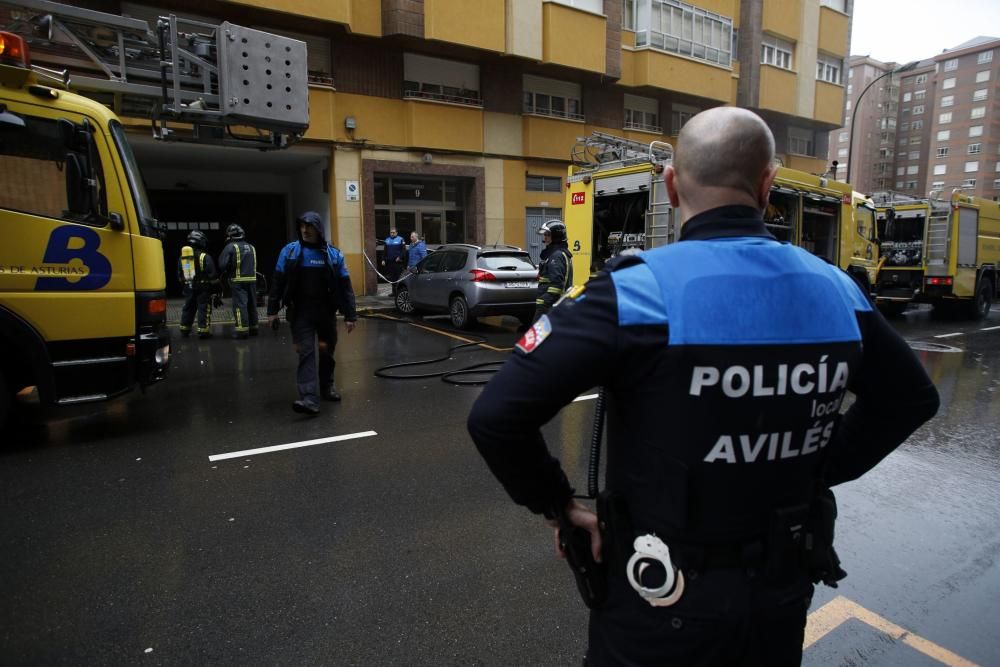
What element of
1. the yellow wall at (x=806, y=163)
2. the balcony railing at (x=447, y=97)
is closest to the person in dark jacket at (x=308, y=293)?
the balcony railing at (x=447, y=97)

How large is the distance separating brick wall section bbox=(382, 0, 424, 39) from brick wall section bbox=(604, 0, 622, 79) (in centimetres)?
653

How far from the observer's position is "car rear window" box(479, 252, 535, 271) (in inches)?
444

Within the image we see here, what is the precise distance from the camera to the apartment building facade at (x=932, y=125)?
323 ft

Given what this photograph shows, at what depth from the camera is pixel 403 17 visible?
52.0 ft

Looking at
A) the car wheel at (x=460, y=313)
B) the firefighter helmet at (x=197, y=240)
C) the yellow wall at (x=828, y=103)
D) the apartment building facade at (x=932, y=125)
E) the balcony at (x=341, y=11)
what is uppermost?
the apartment building facade at (x=932, y=125)

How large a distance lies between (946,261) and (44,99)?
16663 millimetres

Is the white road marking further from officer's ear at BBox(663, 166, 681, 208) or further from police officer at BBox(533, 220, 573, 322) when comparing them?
officer's ear at BBox(663, 166, 681, 208)

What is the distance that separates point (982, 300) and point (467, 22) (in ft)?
48.9

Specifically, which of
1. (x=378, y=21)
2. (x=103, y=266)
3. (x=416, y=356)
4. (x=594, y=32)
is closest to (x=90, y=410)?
(x=103, y=266)

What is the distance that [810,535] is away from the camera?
1354 mm

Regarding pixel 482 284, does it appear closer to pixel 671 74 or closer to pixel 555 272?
pixel 555 272

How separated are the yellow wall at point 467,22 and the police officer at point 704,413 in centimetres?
1680

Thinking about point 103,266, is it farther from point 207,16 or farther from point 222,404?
point 207,16

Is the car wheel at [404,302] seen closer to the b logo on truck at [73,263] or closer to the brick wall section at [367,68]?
the brick wall section at [367,68]
